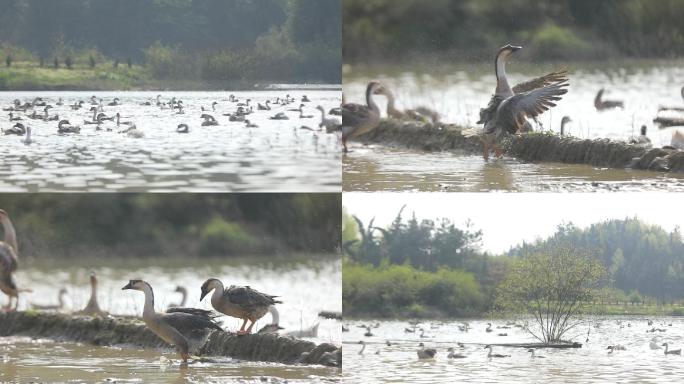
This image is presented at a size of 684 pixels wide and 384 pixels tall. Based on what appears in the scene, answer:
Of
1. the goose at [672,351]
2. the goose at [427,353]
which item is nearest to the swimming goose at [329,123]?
the goose at [427,353]

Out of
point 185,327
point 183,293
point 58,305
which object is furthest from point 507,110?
point 58,305

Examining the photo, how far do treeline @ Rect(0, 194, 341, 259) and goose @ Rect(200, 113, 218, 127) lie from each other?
110 centimetres

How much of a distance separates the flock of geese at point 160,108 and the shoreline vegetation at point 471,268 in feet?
7.24

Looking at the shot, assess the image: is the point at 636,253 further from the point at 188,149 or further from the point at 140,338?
the point at 140,338

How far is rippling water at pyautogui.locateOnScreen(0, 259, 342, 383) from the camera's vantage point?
26.1 feet

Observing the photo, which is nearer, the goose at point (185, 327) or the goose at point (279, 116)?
the goose at point (185, 327)

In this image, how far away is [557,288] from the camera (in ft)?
36.1

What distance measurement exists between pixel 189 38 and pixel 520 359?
3705 millimetres

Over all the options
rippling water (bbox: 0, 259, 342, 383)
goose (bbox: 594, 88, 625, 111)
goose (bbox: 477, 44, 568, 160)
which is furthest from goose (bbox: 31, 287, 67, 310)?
goose (bbox: 594, 88, 625, 111)

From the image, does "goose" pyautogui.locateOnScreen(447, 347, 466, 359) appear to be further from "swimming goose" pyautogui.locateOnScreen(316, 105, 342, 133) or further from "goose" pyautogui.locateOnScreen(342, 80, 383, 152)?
"swimming goose" pyautogui.locateOnScreen(316, 105, 342, 133)

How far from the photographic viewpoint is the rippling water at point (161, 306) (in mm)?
7969

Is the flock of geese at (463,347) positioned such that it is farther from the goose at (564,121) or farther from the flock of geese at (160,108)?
the flock of geese at (160,108)

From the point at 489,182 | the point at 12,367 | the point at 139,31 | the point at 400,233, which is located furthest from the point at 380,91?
the point at 12,367

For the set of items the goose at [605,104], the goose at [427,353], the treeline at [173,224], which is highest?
the goose at [605,104]
